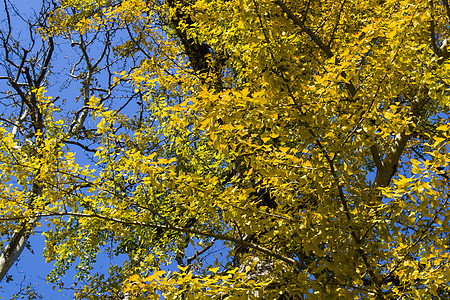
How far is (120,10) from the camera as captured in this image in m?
5.12

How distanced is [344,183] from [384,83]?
2.22 ft

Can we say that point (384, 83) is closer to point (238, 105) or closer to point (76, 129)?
point (238, 105)

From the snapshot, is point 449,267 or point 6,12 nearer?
point 449,267

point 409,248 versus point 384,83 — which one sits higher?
point 384,83

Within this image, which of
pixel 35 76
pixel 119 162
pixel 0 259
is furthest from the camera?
pixel 35 76

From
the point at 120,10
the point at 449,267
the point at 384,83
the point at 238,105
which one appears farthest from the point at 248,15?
the point at 120,10

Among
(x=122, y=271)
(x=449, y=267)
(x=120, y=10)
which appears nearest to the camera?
(x=449, y=267)

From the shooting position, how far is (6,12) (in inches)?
355

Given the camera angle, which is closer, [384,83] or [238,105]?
[238,105]

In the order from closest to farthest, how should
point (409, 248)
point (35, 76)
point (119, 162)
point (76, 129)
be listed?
point (409, 248)
point (119, 162)
point (76, 129)
point (35, 76)

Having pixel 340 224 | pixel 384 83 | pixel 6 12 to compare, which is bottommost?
pixel 340 224

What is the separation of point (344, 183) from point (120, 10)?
4068 millimetres

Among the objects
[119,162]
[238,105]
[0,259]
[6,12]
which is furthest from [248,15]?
[6,12]

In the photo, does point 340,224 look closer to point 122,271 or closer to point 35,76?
point 122,271
